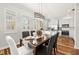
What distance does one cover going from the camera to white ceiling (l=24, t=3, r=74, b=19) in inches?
75.2

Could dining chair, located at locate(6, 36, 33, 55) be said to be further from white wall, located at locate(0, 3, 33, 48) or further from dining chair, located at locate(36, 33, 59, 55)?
dining chair, located at locate(36, 33, 59, 55)

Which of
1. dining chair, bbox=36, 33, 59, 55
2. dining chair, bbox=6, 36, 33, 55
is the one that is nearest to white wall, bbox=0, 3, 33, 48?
dining chair, bbox=6, 36, 33, 55

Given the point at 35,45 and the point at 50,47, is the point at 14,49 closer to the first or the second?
the point at 35,45

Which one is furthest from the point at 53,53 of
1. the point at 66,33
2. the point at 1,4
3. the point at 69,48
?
the point at 1,4

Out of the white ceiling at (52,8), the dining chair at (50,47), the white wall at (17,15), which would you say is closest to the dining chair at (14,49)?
the white wall at (17,15)

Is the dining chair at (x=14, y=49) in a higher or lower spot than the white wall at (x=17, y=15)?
lower

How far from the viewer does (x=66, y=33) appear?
192cm

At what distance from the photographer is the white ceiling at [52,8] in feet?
6.27

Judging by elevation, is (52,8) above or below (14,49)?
above

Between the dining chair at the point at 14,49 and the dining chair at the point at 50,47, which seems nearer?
the dining chair at the point at 14,49

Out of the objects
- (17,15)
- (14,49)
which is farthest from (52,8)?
(14,49)

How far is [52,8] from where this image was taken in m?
1.93

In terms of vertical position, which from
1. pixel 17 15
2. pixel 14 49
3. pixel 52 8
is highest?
pixel 52 8

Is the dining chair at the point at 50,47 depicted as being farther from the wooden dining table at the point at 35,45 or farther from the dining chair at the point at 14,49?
the dining chair at the point at 14,49
